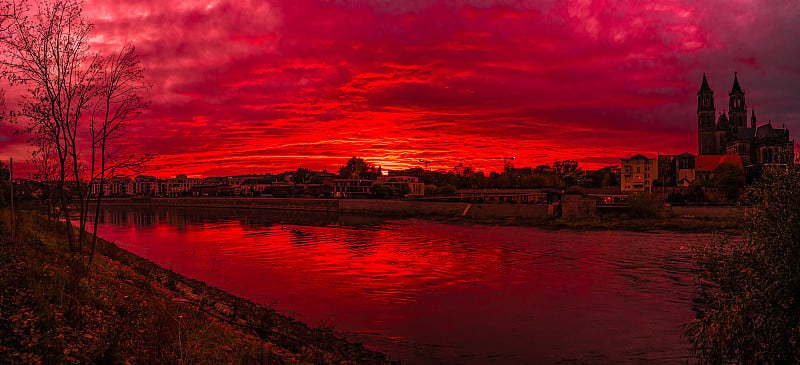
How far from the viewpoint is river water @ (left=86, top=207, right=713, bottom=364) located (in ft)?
59.6

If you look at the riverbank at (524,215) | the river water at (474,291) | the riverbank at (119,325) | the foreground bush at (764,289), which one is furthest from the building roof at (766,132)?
the riverbank at (119,325)

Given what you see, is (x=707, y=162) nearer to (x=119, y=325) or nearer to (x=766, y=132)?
(x=766, y=132)

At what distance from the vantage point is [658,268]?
3631cm

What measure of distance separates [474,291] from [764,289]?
18281mm

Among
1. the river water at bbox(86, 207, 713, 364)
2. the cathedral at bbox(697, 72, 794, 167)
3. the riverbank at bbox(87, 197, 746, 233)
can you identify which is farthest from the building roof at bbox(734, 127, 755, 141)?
the river water at bbox(86, 207, 713, 364)

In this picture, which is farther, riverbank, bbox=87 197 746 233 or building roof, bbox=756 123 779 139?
building roof, bbox=756 123 779 139

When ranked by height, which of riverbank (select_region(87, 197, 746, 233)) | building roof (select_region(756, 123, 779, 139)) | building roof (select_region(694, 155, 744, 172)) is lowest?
riverbank (select_region(87, 197, 746, 233))

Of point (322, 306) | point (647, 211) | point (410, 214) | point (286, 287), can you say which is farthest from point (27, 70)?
point (410, 214)

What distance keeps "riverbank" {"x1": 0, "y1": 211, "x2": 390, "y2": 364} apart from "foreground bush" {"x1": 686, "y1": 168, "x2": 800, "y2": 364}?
9.34m

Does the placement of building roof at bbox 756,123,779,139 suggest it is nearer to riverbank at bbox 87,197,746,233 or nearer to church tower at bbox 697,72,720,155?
church tower at bbox 697,72,720,155

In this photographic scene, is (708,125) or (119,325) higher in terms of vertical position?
(708,125)

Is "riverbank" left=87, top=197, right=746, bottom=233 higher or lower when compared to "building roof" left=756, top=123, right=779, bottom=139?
lower

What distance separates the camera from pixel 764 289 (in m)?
10.6

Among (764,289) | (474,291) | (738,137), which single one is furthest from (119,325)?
(738,137)
